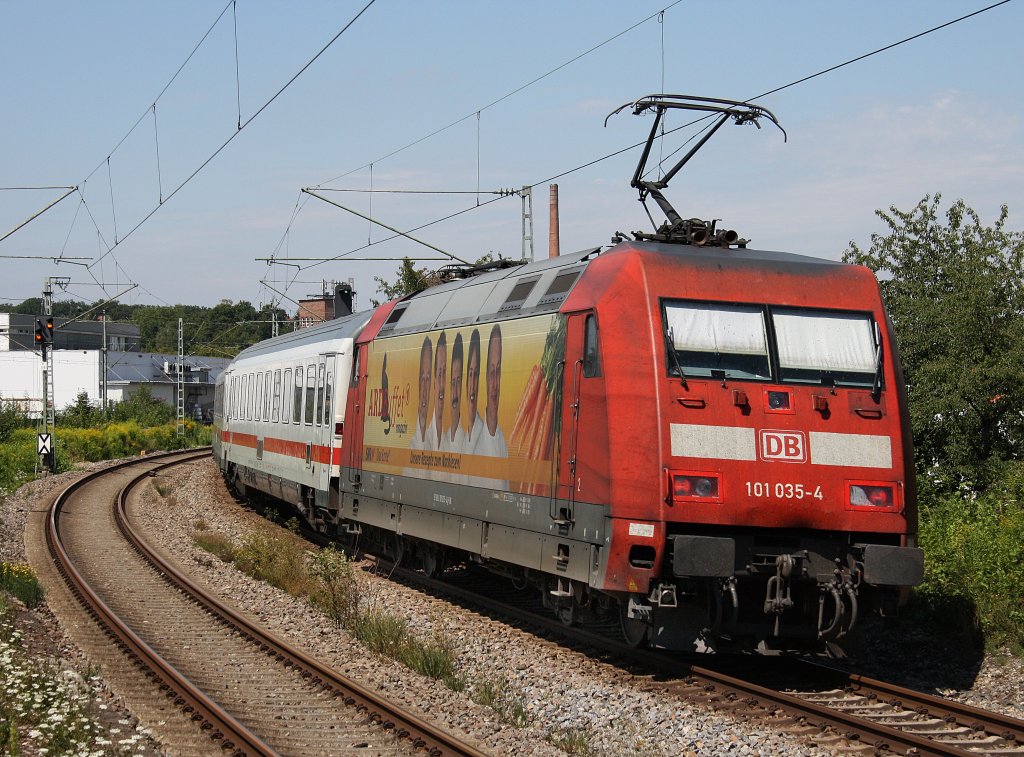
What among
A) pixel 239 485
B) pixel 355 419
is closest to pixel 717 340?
pixel 355 419

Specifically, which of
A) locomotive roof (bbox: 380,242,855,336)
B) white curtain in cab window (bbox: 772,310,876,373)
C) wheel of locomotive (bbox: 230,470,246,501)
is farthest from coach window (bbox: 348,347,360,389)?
wheel of locomotive (bbox: 230,470,246,501)

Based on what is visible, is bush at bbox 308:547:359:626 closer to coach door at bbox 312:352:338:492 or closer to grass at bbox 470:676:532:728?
grass at bbox 470:676:532:728

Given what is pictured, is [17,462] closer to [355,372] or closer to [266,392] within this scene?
[266,392]

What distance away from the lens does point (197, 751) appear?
834cm

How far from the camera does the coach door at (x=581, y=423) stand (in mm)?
9750

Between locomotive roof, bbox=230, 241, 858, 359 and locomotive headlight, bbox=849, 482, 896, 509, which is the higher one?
locomotive roof, bbox=230, 241, 858, 359

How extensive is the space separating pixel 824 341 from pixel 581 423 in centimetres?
224

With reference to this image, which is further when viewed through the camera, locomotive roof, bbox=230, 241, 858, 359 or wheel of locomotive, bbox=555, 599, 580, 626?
wheel of locomotive, bbox=555, 599, 580, 626

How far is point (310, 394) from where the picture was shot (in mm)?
19969

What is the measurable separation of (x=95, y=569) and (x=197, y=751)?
1053 centimetres

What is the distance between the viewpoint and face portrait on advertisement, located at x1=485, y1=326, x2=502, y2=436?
39.8ft

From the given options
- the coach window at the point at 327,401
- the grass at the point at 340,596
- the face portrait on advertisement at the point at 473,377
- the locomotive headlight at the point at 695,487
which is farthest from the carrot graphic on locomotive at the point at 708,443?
the coach window at the point at 327,401

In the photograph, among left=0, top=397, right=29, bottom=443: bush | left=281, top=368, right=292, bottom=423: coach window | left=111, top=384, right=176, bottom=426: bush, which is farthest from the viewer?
left=111, top=384, right=176, bottom=426: bush

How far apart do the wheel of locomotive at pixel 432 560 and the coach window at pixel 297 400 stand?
5.89 meters
